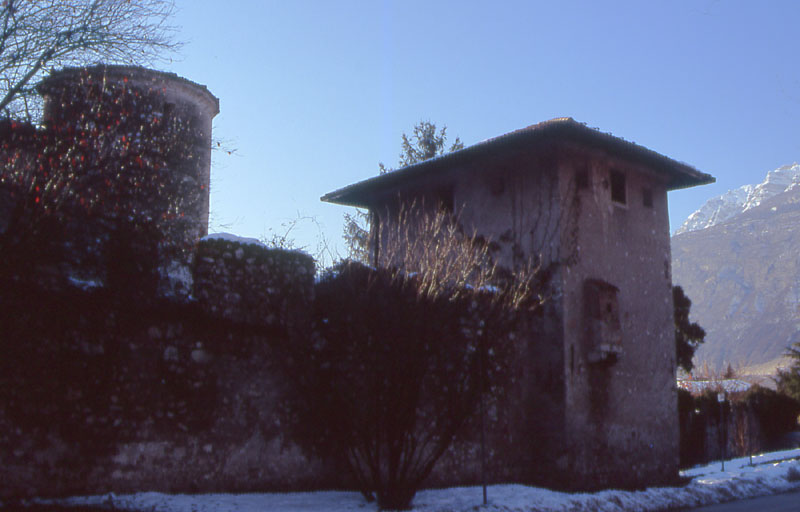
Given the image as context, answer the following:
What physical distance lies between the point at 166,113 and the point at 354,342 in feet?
32.1

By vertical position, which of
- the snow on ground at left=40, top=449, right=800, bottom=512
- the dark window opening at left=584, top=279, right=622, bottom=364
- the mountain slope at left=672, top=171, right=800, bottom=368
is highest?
the mountain slope at left=672, top=171, right=800, bottom=368

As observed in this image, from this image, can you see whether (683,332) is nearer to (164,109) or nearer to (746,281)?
(164,109)

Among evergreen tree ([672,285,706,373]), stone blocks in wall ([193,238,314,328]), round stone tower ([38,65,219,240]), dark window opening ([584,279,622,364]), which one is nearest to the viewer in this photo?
stone blocks in wall ([193,238,314,328])

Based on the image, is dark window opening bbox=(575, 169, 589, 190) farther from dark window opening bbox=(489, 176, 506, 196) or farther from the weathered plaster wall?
dark window opening bbox=(489, 176, 506, 196)

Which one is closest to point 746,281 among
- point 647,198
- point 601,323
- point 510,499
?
point 647,198

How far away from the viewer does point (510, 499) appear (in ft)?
40.5

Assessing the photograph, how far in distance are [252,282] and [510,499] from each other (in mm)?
5586

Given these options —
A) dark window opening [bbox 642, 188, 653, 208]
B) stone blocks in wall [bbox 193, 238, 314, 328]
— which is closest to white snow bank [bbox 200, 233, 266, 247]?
stone blocks in wall [bbox 193, 238, 314, 328]

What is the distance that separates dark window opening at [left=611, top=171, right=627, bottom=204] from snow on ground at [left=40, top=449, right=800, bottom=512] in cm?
652

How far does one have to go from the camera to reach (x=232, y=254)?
423 inches

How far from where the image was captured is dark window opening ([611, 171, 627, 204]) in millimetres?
17578

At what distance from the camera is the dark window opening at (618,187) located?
1758 centimetres

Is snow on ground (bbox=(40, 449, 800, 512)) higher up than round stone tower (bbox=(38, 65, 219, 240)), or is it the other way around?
round stone tower (bbox=(38, 65, 219, 240))

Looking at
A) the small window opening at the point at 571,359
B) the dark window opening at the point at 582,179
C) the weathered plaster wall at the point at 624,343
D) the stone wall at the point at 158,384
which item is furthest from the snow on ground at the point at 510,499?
the dark window opening at the point at 582,179
